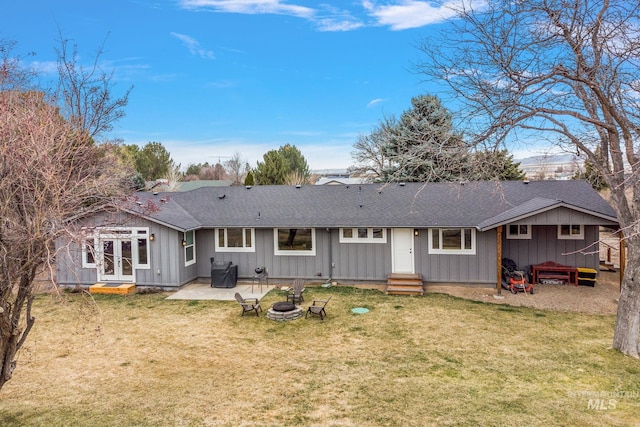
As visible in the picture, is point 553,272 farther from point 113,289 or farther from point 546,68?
point 113,289

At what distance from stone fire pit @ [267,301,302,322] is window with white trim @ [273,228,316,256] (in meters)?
4.22

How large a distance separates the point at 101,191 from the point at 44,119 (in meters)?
1.26

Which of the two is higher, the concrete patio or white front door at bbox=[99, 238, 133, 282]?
white front door at bbox=[99, 238, 133, 282]

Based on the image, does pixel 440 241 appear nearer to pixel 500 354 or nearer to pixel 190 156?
pixel 500 354

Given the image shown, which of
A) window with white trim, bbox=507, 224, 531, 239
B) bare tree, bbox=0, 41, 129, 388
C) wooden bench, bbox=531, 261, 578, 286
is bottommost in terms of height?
wooden bench, bbox=531, 261, 578, 286

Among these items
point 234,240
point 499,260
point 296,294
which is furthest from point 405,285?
point 234,240

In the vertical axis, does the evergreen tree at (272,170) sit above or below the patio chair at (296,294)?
above

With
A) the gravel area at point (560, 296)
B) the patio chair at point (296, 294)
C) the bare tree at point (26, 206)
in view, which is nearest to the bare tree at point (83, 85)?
the bare tree at point (26, 206)

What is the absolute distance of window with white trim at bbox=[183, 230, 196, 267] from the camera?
13844mm

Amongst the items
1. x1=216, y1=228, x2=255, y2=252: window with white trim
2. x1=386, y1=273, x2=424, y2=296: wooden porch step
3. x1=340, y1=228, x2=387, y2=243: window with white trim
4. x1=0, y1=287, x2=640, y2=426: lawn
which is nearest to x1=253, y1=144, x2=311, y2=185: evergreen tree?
x1=216, y1=228, x2=255, y2=252: window with white trim

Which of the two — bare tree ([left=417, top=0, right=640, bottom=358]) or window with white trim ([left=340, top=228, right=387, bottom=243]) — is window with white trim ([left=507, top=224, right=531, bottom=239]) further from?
bare tree ([left=417, top=0, right=640, bottom=358])

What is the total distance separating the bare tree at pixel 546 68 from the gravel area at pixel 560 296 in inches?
145

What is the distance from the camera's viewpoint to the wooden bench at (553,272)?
43.3 ft

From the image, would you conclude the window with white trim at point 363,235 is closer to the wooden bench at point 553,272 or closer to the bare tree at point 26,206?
the wooden bench at point 553,272
